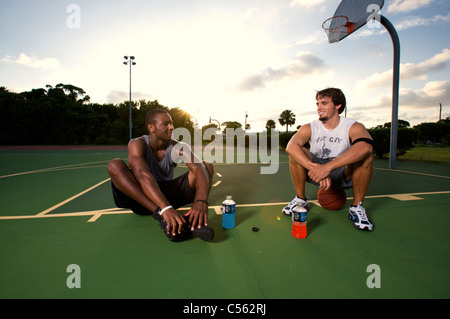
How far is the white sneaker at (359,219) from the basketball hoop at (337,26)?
20.9 feet

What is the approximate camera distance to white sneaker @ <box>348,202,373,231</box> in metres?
2.45

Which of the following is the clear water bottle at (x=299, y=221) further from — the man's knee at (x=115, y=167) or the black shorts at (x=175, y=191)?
the man's knee at (x=115, y=167)

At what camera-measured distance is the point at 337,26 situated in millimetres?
6879

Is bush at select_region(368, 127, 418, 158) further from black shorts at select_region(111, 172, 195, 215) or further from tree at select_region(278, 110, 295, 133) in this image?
tree at select_region(278, 110, 295, 133)

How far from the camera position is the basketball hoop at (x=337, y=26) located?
6.77m

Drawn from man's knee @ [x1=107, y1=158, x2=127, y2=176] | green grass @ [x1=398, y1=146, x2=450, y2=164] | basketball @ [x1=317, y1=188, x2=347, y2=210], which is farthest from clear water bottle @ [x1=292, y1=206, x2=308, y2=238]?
green grass @ [x1=398, y1=146, x2=450, y2=164]

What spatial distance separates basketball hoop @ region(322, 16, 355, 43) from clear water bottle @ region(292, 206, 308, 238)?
22.3 feet

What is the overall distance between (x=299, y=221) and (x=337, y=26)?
7.22 metres

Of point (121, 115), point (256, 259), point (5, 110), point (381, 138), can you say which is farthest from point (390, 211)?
point (121, 115)

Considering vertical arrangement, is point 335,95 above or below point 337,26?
below

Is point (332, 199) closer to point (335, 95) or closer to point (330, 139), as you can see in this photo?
point (330, 139)

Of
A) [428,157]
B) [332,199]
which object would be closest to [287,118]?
[428,157]
